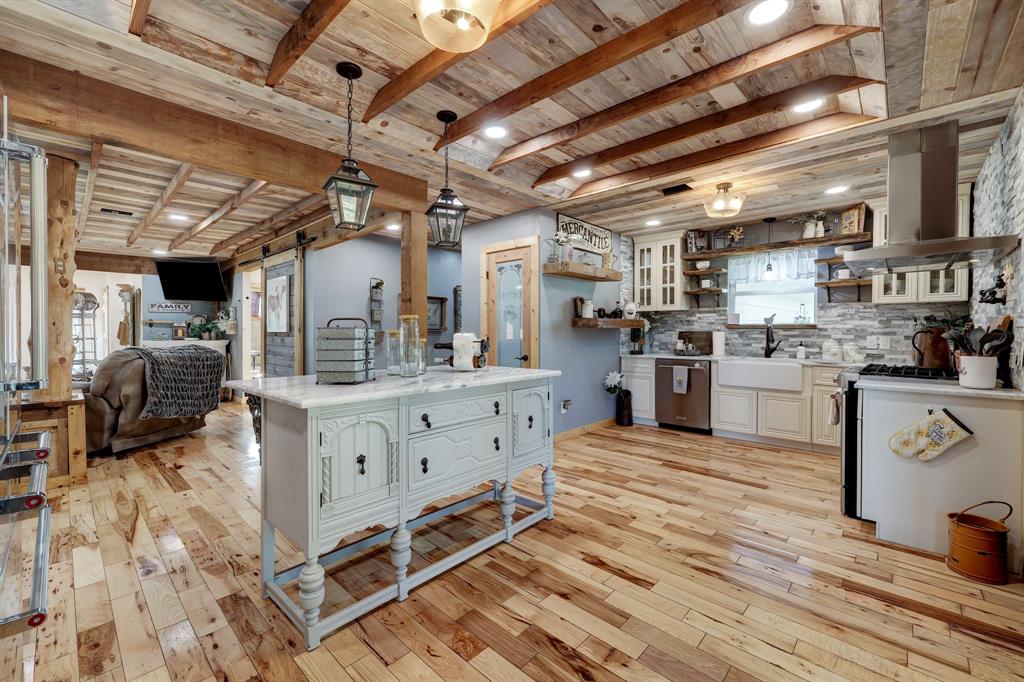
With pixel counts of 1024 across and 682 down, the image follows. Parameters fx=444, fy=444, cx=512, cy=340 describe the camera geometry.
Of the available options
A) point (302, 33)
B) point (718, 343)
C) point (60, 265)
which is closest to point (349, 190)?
point (302, 33)

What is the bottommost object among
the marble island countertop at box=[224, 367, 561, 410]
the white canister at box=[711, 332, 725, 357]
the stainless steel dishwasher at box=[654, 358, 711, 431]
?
the stainless steel dishwasher at box=[654, 358, 711, 431]

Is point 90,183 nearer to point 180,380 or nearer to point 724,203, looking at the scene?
point 180,380

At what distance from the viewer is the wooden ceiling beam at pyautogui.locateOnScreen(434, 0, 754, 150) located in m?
1.82

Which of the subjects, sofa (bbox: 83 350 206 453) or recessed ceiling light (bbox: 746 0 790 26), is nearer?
recessed ceiling light (bbox: 746 0 790 26)

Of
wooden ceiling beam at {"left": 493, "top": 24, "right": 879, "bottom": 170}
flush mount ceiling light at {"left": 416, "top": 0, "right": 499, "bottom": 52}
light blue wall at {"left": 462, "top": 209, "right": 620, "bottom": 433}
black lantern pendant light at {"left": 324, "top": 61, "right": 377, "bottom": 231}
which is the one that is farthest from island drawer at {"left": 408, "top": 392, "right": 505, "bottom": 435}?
light blue wall at {"left": 462, "top": 209, "right": 620, "bottom": 433}

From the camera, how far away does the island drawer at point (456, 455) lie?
6.93 feet

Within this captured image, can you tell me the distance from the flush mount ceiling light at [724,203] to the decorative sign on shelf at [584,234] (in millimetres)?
1411

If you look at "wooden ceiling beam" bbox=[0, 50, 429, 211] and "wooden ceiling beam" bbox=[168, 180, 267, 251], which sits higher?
"wooden ceiling beam" bbox=[168, 180, 267, 251]

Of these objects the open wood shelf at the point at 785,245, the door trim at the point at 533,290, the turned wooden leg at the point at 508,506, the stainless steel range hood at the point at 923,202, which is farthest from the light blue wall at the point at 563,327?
the stainless steel range hood at the point at 923,202

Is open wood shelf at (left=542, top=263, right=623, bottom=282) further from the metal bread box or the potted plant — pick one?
the metal bread box

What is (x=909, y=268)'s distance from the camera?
3.22 m

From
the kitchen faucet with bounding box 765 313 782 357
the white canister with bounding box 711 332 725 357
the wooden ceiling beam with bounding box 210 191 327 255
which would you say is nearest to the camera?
the wooden ceiling beam with bounding box 210 191 327 255

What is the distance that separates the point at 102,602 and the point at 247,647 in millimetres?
863

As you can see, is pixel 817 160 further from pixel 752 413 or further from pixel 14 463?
pixel 14 463
